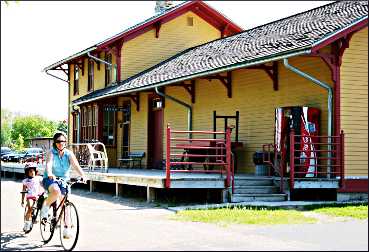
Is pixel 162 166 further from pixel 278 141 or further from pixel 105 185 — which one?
pixel 278 141

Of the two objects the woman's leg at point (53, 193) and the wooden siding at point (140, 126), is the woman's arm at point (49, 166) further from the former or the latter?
the wooden siding at point (140, 126)

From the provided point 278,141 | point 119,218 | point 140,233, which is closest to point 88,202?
point 119,218

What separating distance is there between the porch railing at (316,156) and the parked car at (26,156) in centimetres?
1669

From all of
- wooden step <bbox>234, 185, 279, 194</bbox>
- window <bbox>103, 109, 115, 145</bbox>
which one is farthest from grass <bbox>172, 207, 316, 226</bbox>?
window <bbox>103, 109, 115, 145</bbox>

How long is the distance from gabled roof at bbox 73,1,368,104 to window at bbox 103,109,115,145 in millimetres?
2939

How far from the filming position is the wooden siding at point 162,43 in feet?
91.1

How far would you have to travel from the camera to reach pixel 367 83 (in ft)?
51.3

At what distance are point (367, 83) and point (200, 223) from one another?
6.72 metres

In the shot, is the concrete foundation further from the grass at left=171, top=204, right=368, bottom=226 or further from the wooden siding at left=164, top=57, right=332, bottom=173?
the wooden siding at left=164, top=57, right=332, bottom=173

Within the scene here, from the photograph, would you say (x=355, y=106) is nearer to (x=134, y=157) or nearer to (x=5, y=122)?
(x=5, y=122)

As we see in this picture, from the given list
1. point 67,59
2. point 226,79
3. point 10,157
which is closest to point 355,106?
point 226,79

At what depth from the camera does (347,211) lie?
41.6ft

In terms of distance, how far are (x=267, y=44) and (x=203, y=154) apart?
3.87m

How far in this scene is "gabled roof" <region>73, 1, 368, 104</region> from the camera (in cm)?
1484
